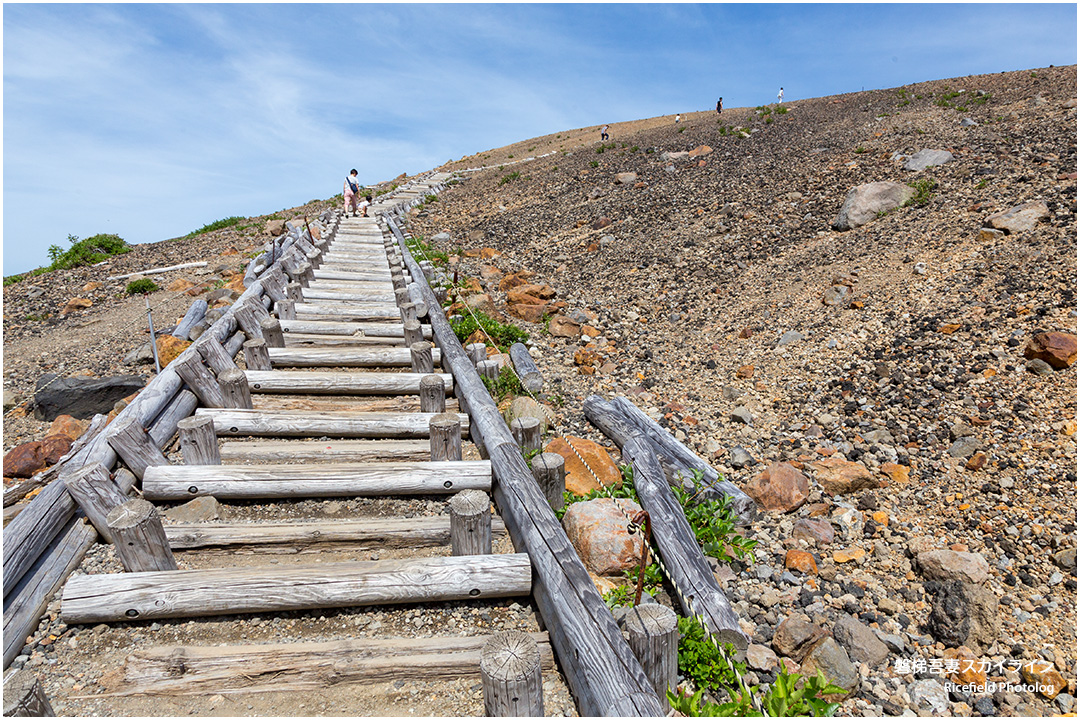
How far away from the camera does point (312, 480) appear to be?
4.15 meters

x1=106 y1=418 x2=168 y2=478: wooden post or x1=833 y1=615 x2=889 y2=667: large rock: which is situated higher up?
x1=106 y1=418 x2=168 y2=478: wooden post

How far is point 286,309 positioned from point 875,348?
8.04 m

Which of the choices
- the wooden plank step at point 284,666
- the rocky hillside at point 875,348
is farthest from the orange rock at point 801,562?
the wooden plank step at point 284,666

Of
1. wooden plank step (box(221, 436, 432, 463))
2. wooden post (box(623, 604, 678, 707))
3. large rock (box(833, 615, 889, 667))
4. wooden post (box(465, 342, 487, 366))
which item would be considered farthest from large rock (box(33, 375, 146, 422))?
large rock (box(833, 615, 889, 667))

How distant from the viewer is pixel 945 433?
5.12 meters

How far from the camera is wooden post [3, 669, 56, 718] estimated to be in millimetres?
2117

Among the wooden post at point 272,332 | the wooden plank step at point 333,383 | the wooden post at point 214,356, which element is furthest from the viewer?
the wooden post at point 272,332

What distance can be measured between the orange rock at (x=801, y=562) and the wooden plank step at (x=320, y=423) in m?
2.94

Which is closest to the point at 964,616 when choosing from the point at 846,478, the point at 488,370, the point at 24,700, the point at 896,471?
the point at 846,478

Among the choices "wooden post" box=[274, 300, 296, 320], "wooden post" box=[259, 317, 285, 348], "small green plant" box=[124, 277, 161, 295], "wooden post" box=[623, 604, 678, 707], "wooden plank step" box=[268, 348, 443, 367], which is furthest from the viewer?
"small green plant" box=[124, 277, 161, 295]

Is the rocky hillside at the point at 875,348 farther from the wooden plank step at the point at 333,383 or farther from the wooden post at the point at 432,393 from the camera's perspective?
the wooden plank step at the point at 333,383

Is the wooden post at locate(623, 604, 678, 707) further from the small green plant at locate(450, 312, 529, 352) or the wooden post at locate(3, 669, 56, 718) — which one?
the small green plant at locate(450, 312, 529, 352)

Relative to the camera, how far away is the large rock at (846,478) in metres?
4.88

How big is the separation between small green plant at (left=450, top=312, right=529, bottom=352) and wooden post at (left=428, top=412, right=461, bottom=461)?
3.54 metres
